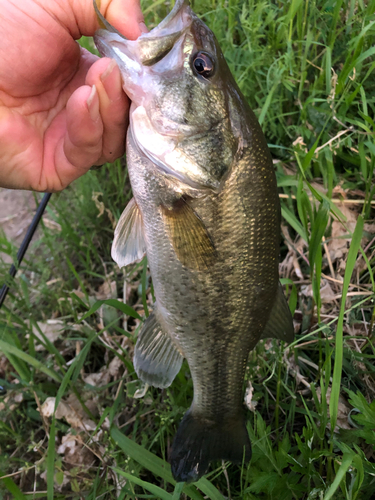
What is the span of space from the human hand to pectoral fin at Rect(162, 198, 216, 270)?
53cm

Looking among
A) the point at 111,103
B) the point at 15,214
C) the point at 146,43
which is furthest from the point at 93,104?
the point at 15,214

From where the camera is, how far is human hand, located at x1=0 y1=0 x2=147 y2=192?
1.56 m

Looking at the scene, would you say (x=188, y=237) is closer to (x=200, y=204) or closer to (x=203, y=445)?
(x=200, y=204)

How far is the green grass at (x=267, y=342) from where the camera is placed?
1.69 m

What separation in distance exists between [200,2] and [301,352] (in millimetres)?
2732

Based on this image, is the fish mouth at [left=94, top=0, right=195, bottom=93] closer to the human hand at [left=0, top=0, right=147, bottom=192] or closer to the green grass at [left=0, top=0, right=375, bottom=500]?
the human hand at [left=0, top=0, right=147, bottom=192]

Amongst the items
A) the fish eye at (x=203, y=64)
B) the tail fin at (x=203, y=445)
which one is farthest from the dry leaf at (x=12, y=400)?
the fish eye at (x=203, y=64)

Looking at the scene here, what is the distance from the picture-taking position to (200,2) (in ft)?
9.07

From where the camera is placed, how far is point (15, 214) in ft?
12.5

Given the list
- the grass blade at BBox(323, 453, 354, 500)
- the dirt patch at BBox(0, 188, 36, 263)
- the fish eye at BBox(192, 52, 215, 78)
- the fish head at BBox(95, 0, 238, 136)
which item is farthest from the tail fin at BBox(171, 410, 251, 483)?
the dirt patch at BBox(0, 188, 36, 263)

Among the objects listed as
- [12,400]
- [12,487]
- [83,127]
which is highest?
[83,127]

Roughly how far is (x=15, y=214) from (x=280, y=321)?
3.20 meters

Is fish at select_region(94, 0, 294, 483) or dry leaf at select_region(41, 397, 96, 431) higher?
fish at select_region(94, 0, 294, 483)

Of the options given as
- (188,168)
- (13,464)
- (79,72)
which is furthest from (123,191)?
(13,464)
